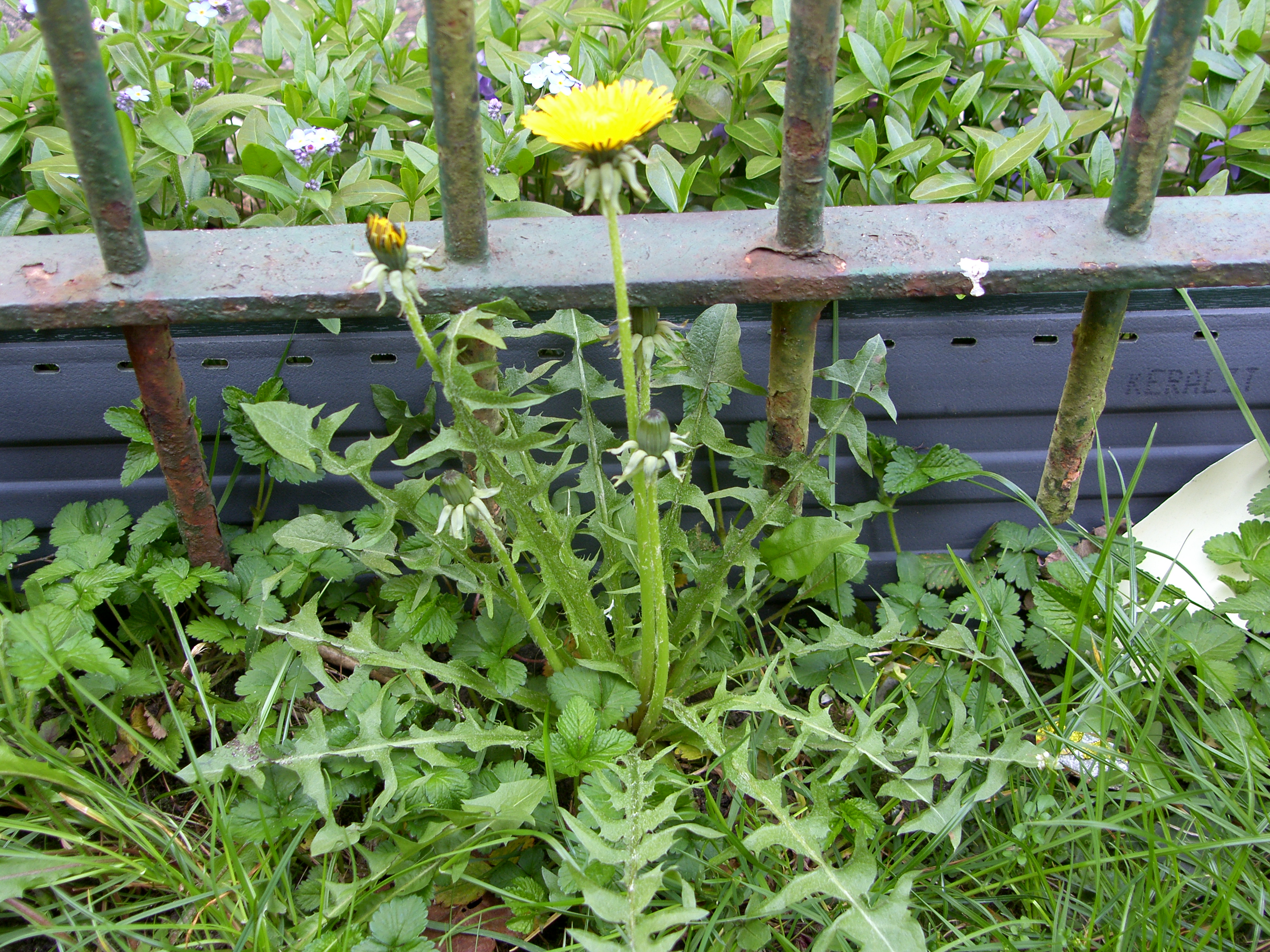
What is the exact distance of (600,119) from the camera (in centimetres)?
83

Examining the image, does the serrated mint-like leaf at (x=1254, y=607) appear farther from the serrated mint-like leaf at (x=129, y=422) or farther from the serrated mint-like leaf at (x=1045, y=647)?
the serrated mint-like leaf at (x=129, y=422)

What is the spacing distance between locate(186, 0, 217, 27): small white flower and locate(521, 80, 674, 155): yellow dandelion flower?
1134mm

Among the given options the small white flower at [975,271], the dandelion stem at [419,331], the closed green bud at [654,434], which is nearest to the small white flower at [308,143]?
the dandelion stem at [419,331]

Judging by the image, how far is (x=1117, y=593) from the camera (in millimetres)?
1484

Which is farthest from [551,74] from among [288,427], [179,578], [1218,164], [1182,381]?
[1218,164]

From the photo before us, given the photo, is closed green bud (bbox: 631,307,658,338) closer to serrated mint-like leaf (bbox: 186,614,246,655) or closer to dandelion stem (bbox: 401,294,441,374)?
dandelion stem (bbox: 401,294,441,374)

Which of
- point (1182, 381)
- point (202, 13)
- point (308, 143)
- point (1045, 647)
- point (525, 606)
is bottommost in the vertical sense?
point (1045, 647)

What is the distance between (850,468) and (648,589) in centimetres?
61

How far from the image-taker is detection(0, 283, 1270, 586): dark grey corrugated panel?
1453mm

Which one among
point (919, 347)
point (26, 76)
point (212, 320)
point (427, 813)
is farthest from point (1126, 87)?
point (26, 76)

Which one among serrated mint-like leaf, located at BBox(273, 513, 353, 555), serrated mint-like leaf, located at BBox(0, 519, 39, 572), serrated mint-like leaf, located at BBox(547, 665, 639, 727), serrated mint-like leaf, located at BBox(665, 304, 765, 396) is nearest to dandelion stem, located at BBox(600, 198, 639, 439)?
serrated mint-like leaf, located at BBox(665, 304, 765, 396)

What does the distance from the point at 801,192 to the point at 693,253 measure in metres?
0.16

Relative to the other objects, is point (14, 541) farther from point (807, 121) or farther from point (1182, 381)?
point (1182, 381)

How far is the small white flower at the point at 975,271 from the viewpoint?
117 cm
